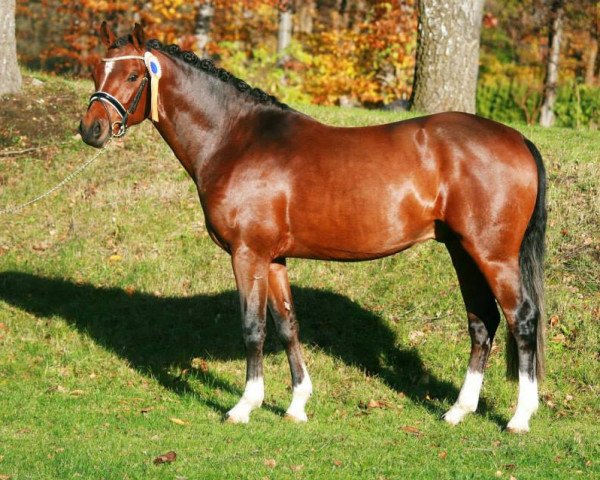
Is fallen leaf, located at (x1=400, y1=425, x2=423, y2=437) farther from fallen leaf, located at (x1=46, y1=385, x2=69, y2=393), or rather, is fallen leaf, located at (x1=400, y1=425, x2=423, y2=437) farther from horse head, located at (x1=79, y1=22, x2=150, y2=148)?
horse head, located at (x1=79, y1=22, x2=150, y2=148)

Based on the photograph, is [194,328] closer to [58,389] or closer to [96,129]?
[58,389]

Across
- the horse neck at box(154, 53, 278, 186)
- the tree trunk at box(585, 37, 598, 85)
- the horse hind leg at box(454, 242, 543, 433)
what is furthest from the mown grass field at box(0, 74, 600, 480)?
the tree trunk at box(585, 37, 598, 85)

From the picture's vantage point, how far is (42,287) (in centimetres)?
1093

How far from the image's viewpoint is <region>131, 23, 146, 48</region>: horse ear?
7.09 meters

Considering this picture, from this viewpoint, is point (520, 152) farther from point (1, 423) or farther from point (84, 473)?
point (1, 423)

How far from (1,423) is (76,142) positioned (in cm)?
729

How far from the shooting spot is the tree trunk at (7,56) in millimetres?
14531

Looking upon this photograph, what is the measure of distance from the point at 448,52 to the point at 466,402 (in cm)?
788

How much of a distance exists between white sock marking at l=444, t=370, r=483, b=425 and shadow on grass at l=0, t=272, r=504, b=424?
0.77m

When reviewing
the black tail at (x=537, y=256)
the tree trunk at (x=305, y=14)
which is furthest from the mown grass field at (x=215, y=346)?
the tree trunk at (x=305, y=14)

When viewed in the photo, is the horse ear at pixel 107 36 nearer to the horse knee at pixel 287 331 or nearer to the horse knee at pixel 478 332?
the horse knee at pixel 287 331

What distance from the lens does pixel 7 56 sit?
1458 centimetres

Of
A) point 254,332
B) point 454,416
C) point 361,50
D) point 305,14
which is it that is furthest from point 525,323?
point 305,14

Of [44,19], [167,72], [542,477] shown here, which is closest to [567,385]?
[542,477]
